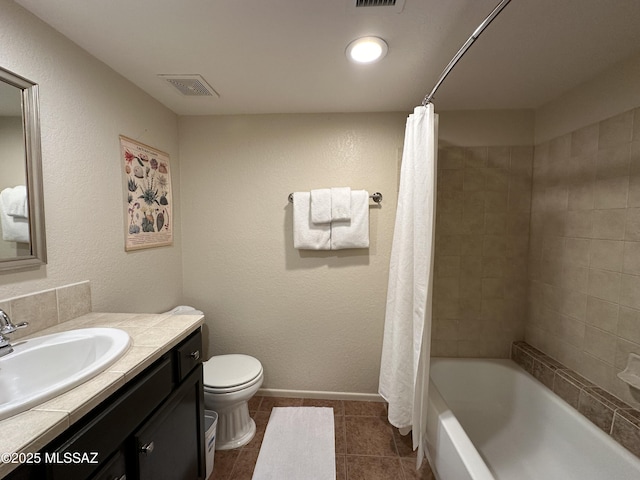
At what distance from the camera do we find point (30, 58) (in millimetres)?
1017

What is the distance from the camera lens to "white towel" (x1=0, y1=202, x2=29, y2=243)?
94 cm

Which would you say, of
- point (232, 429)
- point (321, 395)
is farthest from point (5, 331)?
point (321, 395)

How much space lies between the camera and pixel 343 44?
3.92ft

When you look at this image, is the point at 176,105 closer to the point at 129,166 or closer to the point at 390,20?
the point at 129,166

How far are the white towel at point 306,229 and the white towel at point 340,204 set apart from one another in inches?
3.9

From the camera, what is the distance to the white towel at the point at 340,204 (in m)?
1.84

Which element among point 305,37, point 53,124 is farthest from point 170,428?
point 305,37

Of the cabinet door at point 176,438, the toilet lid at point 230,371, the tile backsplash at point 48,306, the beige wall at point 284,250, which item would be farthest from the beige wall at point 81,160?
the cabinet door at point 176,438

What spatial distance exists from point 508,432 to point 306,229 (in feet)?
5.84

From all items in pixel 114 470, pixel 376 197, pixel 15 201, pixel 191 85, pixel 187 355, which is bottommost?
pixel 114 470

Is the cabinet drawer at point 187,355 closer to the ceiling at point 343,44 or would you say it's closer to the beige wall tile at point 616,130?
the ceiling at point 343,44

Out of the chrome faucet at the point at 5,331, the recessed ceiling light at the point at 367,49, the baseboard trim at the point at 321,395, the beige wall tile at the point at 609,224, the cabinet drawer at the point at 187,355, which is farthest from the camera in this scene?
the baseboard trim at the point at 321,395

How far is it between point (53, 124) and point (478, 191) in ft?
7.62

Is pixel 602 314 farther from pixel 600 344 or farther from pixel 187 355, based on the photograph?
pixel 187 355
